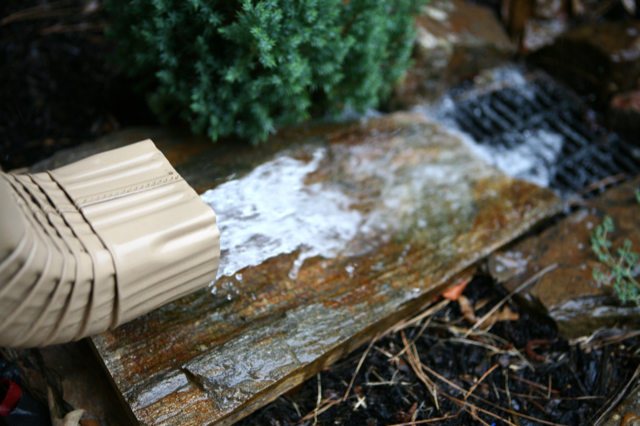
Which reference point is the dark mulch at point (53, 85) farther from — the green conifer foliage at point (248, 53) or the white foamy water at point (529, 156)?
the white foamy water at point (529, 156)

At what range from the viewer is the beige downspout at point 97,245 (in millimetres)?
1402

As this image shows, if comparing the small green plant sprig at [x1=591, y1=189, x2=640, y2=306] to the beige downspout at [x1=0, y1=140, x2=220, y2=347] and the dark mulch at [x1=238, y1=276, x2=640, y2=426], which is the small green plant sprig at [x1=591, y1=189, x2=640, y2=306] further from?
the beige downspout at [x1=0, y1=140, x2=220, y2=347]

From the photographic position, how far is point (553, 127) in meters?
4.01

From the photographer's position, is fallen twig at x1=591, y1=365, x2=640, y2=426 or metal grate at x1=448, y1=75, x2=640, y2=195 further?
metal grate at x1=448, y1=75, x2=640, y2=195

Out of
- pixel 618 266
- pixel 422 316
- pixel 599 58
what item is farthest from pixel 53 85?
pixel 599 58

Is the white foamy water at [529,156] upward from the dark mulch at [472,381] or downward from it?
upward

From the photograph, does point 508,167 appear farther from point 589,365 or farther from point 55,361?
point 55,361

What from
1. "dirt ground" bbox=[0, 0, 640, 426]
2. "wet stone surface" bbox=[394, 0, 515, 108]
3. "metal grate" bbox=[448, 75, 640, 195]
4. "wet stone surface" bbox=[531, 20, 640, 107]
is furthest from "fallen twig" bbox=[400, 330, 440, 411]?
"wet stone surface" bbox=[531, 20, 640, 107]

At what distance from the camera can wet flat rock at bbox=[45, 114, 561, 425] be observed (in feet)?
6.44

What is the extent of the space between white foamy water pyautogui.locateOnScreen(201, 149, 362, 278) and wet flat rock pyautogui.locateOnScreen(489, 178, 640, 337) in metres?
1.05

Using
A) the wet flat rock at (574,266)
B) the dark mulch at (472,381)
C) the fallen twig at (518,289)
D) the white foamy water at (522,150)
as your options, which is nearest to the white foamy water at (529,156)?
the white foamy water at (522,150)

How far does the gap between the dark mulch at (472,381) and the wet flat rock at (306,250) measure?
0.18m

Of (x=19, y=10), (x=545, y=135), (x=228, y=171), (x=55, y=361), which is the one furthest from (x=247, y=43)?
(x=545, y=135)

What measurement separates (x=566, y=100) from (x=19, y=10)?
4797mm
